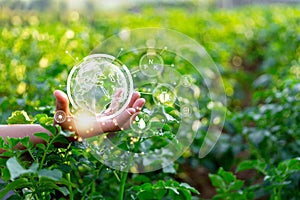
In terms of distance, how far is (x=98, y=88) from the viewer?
6.63 feet

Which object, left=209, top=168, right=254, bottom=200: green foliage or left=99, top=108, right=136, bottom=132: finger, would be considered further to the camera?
left=209, top=168, right=254, bottom=200: green foliage

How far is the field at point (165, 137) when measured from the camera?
2.12m

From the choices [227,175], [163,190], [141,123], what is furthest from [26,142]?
[227,175]

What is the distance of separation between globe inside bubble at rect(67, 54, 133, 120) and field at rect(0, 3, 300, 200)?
0.13 meters

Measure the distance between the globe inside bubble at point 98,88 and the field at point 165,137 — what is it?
13cm

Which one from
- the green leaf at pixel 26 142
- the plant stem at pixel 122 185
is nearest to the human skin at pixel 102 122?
the green leaf at pixel 26 142

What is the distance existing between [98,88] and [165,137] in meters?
0.40

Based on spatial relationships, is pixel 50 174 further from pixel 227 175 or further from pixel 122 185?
pixel 227 175

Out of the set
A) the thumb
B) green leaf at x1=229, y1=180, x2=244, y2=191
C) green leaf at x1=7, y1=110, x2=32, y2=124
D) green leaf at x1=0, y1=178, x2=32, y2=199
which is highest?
the thumb

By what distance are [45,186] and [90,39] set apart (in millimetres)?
2569

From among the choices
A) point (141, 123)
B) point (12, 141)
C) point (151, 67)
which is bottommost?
point (12, 141)

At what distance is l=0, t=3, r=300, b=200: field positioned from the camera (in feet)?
6.94

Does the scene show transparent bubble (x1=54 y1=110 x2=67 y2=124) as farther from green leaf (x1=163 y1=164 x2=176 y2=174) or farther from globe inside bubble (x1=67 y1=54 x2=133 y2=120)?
green leaf (x1=163 y1=164 x2=176 y2=174)

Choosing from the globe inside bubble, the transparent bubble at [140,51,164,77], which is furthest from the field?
the transparent bubble at [140,51,164,77]
